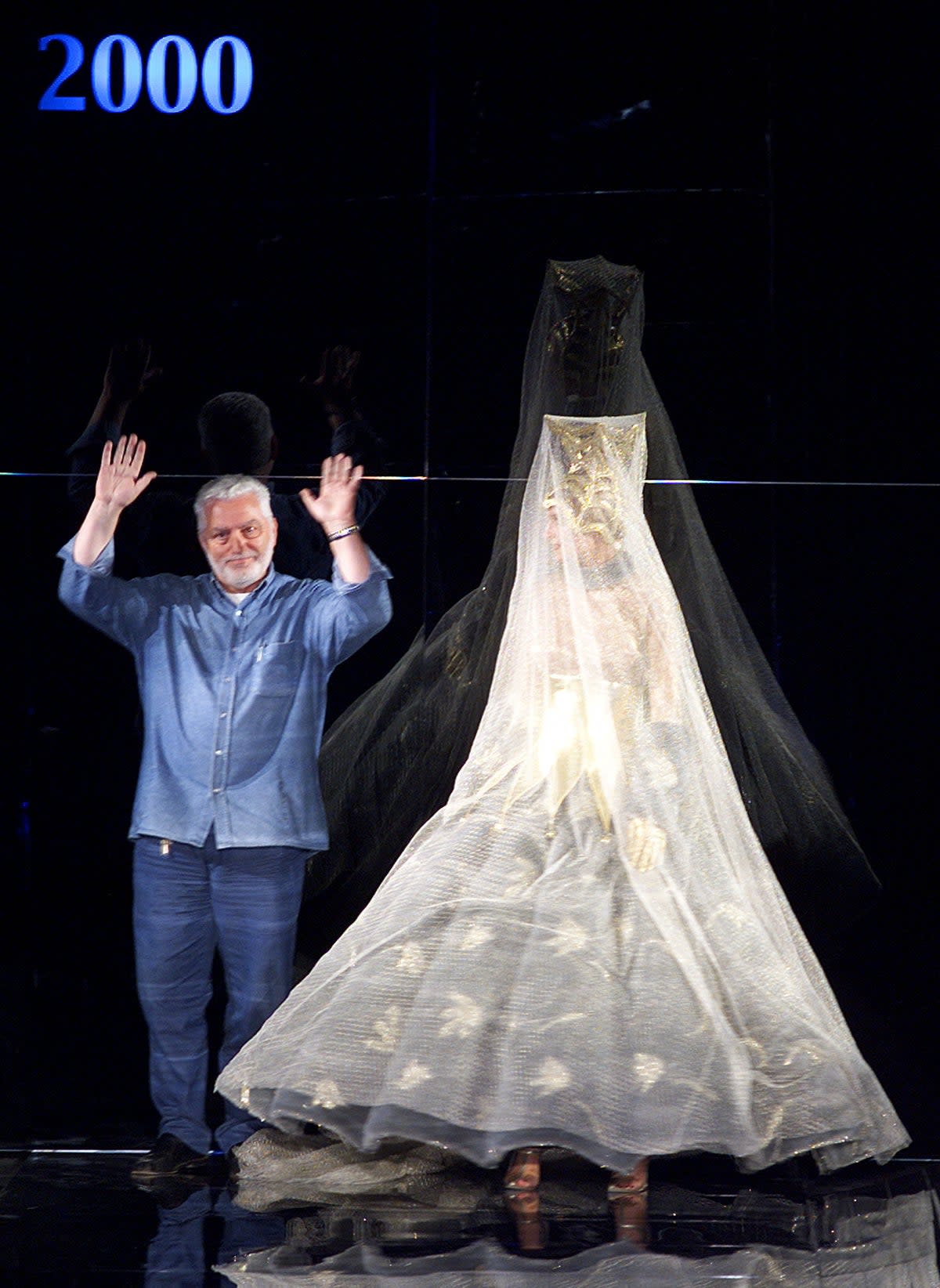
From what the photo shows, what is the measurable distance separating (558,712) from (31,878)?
1.33 m

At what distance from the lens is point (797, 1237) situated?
10.5 ft

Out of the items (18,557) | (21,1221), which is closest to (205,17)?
(18,557)

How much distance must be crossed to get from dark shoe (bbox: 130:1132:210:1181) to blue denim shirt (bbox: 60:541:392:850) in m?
0.71

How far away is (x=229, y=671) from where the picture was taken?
3.91m

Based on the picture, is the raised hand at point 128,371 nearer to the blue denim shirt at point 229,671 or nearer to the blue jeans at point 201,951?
the blue denim shirt at point 229,671

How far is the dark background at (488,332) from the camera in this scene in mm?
3875

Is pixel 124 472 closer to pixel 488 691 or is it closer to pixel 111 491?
pixel 111 491

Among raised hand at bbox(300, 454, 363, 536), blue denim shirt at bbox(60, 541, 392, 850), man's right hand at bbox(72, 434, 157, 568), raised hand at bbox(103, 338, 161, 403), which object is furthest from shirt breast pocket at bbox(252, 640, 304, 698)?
raised hand at bbox(103, 338, 161, 403)

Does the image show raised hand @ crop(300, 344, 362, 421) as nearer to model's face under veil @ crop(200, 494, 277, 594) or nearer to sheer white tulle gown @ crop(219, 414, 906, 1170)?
model's face under veil @ crop(200, 494, 277, 594)

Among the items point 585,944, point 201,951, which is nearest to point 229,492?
point 201,951

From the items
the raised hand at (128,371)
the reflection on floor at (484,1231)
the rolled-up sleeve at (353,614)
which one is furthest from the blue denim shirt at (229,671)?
the reflection on floor at (484,1231)

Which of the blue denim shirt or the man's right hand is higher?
the man's right hand

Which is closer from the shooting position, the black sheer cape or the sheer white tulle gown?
the sheer white tulle gown

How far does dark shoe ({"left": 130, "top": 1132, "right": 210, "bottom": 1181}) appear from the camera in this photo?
3.77 metres
